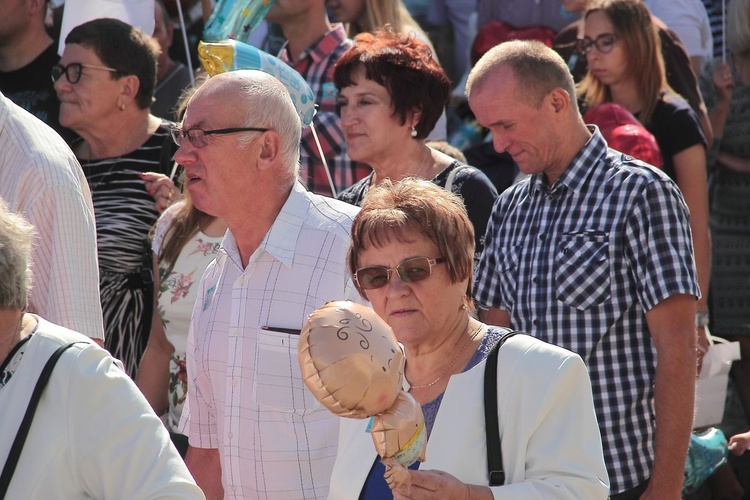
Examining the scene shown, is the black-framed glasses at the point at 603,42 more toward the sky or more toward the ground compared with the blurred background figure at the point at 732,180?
more toward the sky

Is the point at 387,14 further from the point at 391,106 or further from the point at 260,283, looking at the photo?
the point at 260,283

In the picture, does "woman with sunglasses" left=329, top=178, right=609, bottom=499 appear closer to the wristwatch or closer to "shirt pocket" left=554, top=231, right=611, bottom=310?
"shirt pocket" left=554, top=231, right=611, bottom=310

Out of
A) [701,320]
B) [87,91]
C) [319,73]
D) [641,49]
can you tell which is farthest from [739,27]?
[87,91]

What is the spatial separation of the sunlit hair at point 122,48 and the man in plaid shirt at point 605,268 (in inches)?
70.6

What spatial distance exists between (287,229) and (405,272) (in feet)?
2.18

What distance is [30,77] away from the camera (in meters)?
5.60

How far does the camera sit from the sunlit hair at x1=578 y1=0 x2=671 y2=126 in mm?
5105

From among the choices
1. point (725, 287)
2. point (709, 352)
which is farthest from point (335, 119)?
point (725, 287)

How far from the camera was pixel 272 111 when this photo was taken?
331 cm

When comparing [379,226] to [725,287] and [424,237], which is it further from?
[725,287]

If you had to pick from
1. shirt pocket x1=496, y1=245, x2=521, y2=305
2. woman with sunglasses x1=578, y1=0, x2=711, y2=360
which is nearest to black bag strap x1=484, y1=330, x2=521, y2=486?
shirt pocket x1=496, y1=245, x2=521, y2=305

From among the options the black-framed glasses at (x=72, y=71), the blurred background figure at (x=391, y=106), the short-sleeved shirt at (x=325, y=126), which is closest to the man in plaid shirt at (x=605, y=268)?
the blurred background figure at (x=391, y=106)

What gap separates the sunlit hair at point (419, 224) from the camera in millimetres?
2707

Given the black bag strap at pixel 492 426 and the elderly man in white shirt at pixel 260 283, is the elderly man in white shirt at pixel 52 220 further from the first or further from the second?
the black bag strap at pixel 492 426
